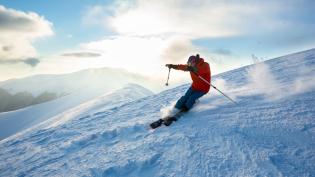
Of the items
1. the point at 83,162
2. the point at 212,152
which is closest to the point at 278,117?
the point at 212,152

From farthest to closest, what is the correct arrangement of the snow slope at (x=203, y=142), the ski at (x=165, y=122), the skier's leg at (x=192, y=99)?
the skier's leg at (x=192, y=99)
the ski at (x=165, y=122)
the snow slope at (x=203, y=142)

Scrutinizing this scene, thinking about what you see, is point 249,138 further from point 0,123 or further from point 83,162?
point 0,123

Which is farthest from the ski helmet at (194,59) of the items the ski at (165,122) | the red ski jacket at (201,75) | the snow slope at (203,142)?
the ski at (165,122)

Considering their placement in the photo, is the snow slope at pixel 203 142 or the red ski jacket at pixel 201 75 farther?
the red ski jacket at pixel 201 75

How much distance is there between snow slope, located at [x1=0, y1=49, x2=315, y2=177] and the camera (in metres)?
5.33

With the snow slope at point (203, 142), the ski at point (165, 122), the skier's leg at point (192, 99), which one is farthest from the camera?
the skier's leg at point (192, 99)

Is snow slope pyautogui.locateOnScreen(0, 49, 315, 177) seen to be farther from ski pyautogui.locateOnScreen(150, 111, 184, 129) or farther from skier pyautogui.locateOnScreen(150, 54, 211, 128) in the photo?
skier pyautogui.locateOnScreen(150, 54, 211, 128)

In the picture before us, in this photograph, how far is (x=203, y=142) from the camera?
6422mm

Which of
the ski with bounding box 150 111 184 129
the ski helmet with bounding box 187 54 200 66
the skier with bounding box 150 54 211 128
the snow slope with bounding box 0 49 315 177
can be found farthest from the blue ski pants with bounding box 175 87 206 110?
the ski helmet with bounding box 187 54 200 66

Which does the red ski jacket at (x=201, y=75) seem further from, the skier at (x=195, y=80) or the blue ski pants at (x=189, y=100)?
the blue ski pants at (x=189, y=100)

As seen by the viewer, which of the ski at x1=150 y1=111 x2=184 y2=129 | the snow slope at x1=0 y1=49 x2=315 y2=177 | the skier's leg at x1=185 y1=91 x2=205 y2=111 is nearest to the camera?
the snow slope at x1=0 y1=49 x2=315 y2=177

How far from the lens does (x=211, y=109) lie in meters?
8.63

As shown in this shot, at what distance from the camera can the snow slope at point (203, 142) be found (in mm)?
5328

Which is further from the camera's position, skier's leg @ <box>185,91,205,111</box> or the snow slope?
skier's leg @ <box>185,91,205,111</box>
